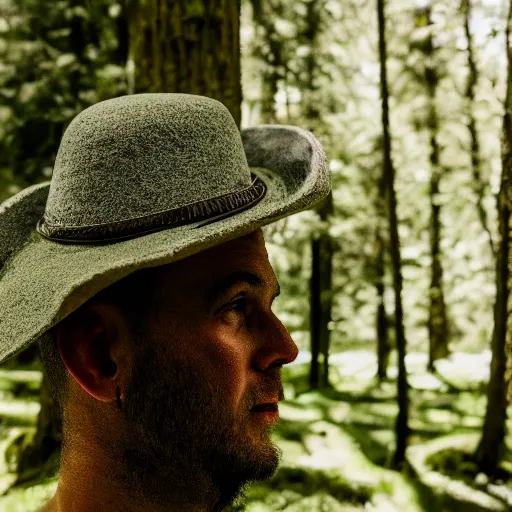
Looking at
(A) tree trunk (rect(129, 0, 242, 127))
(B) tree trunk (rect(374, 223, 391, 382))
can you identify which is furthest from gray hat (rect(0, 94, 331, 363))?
(B) tree trunk (rect(374, 223, 391, 382))

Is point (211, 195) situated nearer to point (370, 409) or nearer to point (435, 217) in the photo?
point (370, 409)

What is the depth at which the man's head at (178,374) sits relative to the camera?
57.4 inches

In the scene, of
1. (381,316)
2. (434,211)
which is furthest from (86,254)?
(381,316)

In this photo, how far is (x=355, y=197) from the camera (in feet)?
35.2

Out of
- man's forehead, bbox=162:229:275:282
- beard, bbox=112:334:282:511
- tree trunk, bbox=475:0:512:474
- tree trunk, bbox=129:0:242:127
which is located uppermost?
tree trunk, bbox=129:0:242:127

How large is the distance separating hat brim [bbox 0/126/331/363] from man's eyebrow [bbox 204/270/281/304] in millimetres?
146

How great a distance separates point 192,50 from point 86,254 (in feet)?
6.45

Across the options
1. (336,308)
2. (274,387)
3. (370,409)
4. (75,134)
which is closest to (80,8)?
(75,134)

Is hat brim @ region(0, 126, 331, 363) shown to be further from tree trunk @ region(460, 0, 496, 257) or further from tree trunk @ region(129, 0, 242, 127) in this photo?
tree trunk @ region(460, 0, 496, 257)

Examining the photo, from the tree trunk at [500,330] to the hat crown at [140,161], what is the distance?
526 centimetres

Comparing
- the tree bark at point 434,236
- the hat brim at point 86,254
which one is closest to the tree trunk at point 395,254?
the tree bark at point 434,236

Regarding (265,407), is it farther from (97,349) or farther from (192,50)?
(192,50)

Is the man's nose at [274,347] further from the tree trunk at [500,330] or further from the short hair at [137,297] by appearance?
the tree trunk at [500,330]

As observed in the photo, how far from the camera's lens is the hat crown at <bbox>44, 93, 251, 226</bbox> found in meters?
1.45
